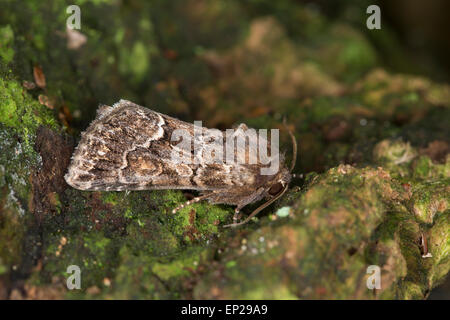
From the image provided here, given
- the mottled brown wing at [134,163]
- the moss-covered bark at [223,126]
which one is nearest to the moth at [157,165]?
the mottled brown wing at [134,163]

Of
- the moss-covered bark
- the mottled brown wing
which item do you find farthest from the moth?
the moss-covered bark

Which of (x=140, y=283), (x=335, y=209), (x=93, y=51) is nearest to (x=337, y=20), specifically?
(x=93, y=51)

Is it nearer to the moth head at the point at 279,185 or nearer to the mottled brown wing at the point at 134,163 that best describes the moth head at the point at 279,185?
the moth head at the point at 279,185

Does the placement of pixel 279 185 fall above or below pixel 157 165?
below

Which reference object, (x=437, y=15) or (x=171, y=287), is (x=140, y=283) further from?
(x=437, y=15)

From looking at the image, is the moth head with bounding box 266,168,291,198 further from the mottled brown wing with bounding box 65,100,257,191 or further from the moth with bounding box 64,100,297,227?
the mottled brown wing with bounding box 65,100,257,191

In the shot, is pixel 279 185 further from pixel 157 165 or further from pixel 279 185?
pixel 157 165

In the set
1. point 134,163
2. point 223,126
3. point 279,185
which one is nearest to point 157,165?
point 134,163
